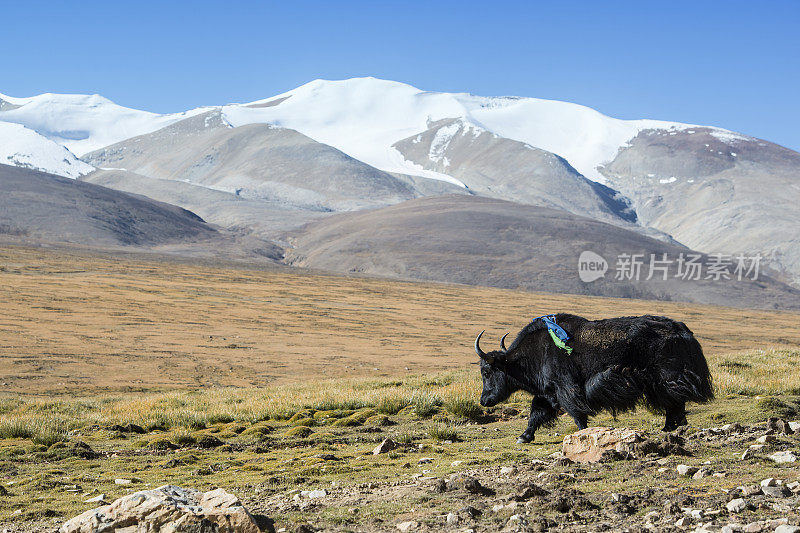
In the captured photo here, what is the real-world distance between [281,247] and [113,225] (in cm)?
2885

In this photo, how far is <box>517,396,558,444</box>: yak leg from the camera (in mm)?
8953

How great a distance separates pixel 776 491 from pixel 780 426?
9.32 feet

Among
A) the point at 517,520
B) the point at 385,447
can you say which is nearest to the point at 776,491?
the point at 517,520

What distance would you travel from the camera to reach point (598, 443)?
23.8 ft

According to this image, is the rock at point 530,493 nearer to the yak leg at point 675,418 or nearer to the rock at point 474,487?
the rock at point 474,487

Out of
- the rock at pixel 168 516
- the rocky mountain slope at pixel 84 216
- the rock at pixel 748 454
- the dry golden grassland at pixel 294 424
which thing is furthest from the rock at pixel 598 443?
the rocky mountain slope at pixel 84 216

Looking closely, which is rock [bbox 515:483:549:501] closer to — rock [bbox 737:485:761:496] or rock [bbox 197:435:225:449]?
rock [bbox 737:485:761:496]

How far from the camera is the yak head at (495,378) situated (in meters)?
9.69

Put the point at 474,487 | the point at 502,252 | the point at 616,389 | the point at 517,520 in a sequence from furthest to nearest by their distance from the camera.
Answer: the point at 502,252, the point at 616,389, the point at 474,487, the point at 517,520

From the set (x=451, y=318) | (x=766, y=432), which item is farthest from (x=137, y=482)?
(x=451, y=318)

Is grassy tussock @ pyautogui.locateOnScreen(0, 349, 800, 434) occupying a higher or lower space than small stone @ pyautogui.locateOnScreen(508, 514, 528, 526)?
lower

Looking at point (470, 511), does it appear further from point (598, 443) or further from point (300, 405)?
point (300, 405)

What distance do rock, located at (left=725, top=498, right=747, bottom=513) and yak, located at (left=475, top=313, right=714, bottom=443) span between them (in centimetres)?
315

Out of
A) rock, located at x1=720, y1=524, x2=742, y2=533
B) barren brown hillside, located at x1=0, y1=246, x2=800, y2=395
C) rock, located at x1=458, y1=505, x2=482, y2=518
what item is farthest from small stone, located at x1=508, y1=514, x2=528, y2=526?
barren brown hillside, located at x1=0, y1=246, x2=800, y2=395
